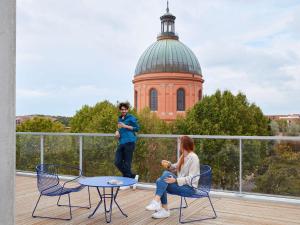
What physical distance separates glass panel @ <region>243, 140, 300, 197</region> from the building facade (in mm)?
36278

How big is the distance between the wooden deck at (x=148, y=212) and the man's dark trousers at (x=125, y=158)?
42 cm

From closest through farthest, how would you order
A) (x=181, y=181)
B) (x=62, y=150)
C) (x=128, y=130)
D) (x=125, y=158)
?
(x=181, y=181), (x=128, y=130), (x=125, y=158), (x=62, y=150)

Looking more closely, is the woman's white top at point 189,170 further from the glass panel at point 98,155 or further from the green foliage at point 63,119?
the green foliage at point 63,119

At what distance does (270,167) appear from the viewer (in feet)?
21.9

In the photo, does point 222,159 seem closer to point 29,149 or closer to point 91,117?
point 29,149

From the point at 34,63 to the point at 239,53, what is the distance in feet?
82.4

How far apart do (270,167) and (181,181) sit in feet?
8.15

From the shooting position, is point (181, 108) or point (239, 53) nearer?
point (239, 53)

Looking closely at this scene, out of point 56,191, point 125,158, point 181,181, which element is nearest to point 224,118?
point 125,158

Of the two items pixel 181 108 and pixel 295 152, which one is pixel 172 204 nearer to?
pixel 295 152

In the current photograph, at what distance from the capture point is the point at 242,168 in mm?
6766

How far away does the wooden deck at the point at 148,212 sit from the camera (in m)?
5.05

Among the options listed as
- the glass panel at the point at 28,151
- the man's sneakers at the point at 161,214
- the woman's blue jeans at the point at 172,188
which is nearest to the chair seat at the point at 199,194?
the woman's blue jeans at the point at 172,188

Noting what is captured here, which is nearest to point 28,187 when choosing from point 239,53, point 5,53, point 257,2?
point 5,53
